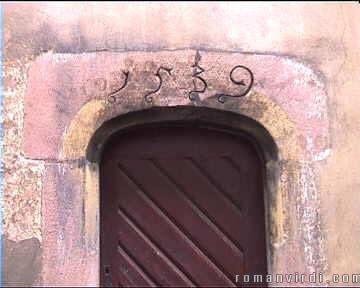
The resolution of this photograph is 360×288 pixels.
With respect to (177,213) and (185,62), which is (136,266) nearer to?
(177,213)

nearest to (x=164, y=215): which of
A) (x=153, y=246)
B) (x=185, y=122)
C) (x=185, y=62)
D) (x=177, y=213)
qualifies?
(x=177, y=213)

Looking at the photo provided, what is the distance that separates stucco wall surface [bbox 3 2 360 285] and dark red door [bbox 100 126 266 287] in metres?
0.28

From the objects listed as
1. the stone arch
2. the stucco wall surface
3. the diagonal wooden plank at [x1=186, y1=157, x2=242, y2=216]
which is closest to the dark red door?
the diagonal wooden plank at [x1=186, y1=157, x2=242, y2=216]

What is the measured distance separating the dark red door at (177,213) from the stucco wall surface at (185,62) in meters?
0.28

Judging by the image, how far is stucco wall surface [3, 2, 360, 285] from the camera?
10.3 feet

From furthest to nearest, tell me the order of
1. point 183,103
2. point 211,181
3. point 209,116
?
point 211,181, point 209,116, point 183,103

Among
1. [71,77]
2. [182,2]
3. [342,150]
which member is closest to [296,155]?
[342,150]

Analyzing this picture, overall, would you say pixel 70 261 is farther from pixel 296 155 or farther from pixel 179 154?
pixel 296 155

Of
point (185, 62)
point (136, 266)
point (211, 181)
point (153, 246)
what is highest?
point (185, 62)

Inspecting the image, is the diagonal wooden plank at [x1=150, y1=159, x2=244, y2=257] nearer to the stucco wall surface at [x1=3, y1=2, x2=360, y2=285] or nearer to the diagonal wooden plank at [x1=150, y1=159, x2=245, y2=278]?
the diagonal wooden plank at [x1=150, y1=159, x2=245, y2=278]

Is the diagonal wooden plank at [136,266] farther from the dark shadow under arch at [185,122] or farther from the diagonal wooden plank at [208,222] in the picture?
the dark shadow under arch at [185,122]

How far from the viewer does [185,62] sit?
10.6ft

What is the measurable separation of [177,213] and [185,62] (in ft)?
2.63

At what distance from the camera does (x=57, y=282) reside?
3.09 meters
